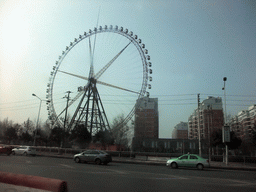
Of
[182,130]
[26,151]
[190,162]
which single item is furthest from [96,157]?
[182,130]

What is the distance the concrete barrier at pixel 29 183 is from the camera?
14.4ft

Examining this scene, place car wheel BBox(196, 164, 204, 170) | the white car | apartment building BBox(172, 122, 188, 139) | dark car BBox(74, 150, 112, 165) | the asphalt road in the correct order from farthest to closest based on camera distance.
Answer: apartment building BBox(172, 122, 188, 139) → the white car → dark car BBox(74, 150, 112, 165) → car wheel BBox(196, 164, 204, 170) → the asphalt road

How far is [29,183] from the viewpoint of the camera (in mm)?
4727

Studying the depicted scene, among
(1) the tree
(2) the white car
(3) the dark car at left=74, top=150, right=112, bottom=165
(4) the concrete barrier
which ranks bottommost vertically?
(2) the white car

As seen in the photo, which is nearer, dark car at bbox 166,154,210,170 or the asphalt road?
the asphalt road

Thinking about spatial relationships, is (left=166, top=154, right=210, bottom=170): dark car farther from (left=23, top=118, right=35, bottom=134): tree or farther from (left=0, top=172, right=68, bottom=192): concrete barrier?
(left=23, top=118, right=35, bottom=134): tree

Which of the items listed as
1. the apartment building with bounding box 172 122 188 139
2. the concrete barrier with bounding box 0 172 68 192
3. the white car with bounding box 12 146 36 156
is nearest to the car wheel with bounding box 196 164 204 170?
the concrete barrier with bounding box 0 172 68 192

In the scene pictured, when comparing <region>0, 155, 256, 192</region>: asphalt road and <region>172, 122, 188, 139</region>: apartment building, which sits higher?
<region>172, 122, 188, 139</region>: apartment building

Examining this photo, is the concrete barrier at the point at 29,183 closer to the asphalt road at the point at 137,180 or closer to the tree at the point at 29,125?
the asphalt road at the point at 137,180

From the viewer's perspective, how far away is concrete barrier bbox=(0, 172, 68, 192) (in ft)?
14.4

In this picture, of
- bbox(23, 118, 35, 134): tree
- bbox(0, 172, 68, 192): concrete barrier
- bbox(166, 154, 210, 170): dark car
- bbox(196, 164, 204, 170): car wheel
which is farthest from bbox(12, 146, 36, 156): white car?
bbox(23, 118, 35, 134): tree

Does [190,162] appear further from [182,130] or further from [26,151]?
[182,130]

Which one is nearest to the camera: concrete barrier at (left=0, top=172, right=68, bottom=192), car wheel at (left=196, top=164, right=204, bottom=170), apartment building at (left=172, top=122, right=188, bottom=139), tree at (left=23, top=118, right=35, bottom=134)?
concrete barrier at (left=0, top=172, right=68, bottom=192)

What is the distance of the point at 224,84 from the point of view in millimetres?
31141
